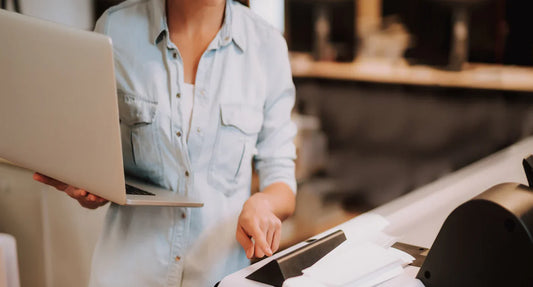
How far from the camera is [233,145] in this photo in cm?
130

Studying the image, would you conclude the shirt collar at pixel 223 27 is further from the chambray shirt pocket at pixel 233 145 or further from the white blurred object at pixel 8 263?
the white blurred object at pixel 8 263

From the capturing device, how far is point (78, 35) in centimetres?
91

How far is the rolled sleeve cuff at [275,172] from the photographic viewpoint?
4.39 ft

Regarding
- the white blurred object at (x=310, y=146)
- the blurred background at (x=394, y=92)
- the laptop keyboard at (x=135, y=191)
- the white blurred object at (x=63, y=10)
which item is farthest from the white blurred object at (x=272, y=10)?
the laptop keyboard at (x=135, y=191)

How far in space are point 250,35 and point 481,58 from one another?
3.08 meters

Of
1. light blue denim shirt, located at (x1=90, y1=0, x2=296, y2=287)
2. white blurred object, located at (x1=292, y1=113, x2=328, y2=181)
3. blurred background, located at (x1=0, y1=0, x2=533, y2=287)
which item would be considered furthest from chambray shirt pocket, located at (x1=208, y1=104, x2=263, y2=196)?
white blurred object, located at (x1=292, y1=113, x2=328, y2=181)

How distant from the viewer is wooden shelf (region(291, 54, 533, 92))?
141 inches

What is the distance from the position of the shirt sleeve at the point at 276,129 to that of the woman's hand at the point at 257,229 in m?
0.20

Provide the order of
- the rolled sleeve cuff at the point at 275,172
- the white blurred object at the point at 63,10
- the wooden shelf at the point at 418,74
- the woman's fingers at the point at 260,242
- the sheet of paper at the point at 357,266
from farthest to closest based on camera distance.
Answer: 1. the wooden shelf at the point at 418,74
2. the white blurred object at the point at 63,10
3. the rolled sleeve cuff at the point at 275,172
4. the woman's fingers at the point at 260,242
5. the sheet of paper at the point at 357,266

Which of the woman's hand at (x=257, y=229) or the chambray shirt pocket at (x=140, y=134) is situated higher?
the chambray shirt pocket at (x=140, y=134)

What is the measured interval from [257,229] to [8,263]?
3.61 feet

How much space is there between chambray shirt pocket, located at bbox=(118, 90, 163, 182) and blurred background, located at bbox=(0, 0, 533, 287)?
6.96 feet

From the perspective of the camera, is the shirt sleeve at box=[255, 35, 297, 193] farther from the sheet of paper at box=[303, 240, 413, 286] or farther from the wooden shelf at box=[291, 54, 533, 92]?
the wooden shelf at box=[291, 54, 533, 92]

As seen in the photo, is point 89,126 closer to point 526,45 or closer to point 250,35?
point 250,35
